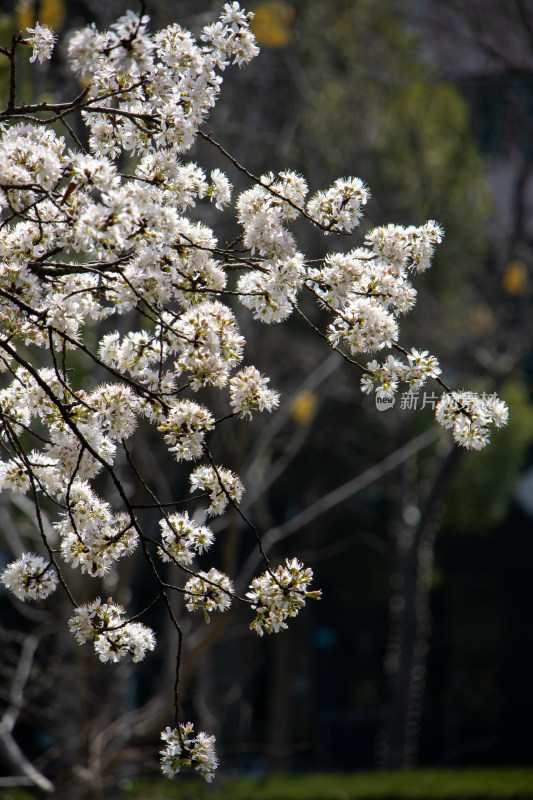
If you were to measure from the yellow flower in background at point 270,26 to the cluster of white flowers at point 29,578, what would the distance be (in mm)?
5336

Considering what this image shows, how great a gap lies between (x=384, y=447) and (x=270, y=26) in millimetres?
5642

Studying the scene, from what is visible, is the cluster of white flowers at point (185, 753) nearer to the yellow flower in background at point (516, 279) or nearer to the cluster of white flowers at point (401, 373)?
the cluster of white flowers at point (401, 373)

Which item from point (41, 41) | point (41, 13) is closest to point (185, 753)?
point (41, 41)

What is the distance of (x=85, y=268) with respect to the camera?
1.98 metres

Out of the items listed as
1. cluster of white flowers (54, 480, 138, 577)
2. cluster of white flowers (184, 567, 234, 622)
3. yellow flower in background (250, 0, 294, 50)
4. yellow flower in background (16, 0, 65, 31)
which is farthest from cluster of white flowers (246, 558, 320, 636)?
yellow flower in background (250, 0, 294, 50)

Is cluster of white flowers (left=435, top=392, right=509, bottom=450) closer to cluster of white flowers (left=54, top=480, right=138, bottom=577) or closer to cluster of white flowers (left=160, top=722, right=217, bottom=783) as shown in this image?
cluster of white flowers (left=54, top=480, right=138, bottom=577)

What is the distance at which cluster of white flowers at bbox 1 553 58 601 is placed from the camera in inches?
82.7

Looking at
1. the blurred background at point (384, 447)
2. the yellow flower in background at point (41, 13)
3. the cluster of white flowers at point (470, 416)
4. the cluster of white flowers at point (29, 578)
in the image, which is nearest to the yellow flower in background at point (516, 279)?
the blurred background at point (384, 447)

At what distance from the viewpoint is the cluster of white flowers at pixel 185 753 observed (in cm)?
197

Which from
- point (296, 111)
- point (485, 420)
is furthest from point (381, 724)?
point (485, 420)

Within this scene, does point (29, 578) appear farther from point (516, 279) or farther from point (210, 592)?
point (516, 279)

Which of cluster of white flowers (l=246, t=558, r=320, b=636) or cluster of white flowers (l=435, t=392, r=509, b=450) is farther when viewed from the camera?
cluster of white flowers (l=435, t=392, r=509, b=450)

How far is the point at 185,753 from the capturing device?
2.00 metres

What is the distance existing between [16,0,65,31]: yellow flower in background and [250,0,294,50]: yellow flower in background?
141 cm
